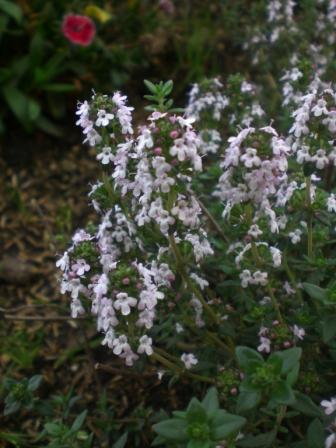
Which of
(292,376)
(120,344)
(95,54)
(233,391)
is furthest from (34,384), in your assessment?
(95,54)

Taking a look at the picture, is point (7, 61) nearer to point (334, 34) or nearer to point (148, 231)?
point (334, 34)

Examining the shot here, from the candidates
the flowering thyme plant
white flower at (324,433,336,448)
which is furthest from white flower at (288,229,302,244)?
white flower at (324,433,336,448)

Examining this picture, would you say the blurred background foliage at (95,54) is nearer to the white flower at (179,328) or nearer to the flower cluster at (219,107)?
the flower cluster at (219,107)

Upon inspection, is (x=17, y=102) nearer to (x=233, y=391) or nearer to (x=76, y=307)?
(x=76, y=307)

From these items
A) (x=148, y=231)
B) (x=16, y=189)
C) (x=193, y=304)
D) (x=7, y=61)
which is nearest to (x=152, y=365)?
(x=193, y=304)

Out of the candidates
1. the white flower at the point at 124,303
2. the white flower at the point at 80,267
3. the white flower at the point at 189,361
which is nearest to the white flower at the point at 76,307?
the white flower at the point at 80,267
